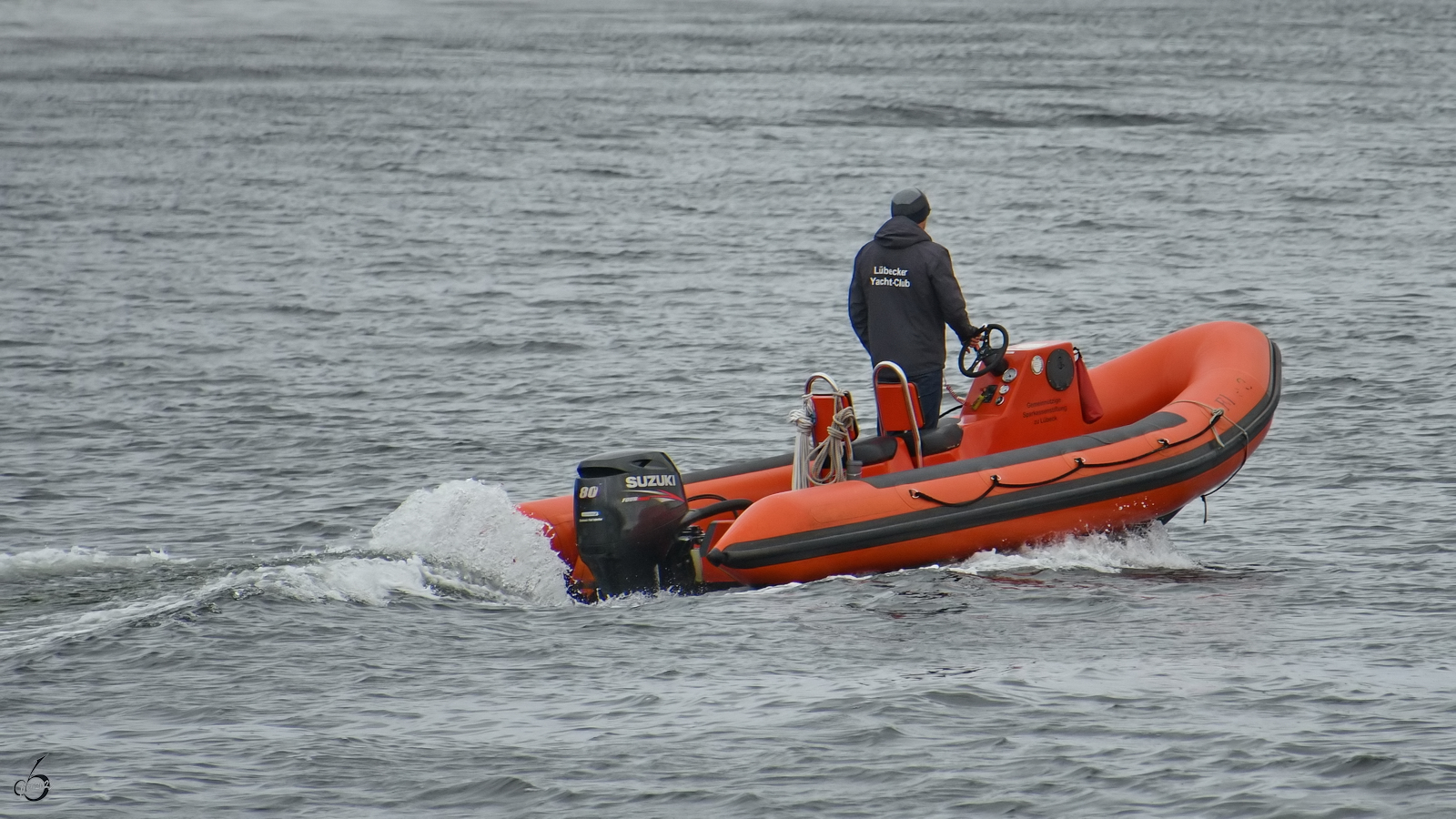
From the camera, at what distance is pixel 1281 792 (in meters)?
5.18

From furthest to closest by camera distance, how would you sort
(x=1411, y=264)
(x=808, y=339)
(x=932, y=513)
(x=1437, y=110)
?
(x=1437, y=110) < (x=1411, y=264) < (x=808, y=339) < (x=932, y=513)

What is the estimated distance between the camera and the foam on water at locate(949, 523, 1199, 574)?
7.35 metres

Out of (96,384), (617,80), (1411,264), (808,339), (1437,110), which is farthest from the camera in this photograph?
(617,80)

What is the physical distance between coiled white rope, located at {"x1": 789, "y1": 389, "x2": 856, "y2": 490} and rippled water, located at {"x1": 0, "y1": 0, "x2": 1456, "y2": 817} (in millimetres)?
570

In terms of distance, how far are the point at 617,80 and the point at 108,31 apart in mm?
13878

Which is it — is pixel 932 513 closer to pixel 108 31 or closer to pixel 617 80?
pixel 617 80

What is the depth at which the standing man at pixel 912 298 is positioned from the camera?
7.54 meters

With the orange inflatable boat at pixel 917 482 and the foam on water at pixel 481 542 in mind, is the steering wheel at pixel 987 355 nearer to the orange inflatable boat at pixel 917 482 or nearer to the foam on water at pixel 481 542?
the orange inflatable boat at pixel 917 482

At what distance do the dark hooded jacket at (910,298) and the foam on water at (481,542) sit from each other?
5.48 ft

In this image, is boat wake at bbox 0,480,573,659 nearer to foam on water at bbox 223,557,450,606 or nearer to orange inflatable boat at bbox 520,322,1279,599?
foam on water at bbox 223,557,450,606

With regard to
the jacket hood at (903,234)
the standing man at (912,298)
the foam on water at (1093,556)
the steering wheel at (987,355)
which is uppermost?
the jacket hood at (903,234)

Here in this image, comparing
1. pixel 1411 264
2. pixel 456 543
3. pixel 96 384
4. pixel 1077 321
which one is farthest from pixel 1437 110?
pixel 456 543

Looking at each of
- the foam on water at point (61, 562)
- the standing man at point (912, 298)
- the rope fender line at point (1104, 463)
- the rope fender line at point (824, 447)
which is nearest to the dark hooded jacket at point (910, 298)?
the standing man at point (912, 298)

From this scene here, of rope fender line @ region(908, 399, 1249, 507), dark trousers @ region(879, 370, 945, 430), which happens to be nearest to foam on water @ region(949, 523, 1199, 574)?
rope fender line @ region(908, 399, 1249, 507)
